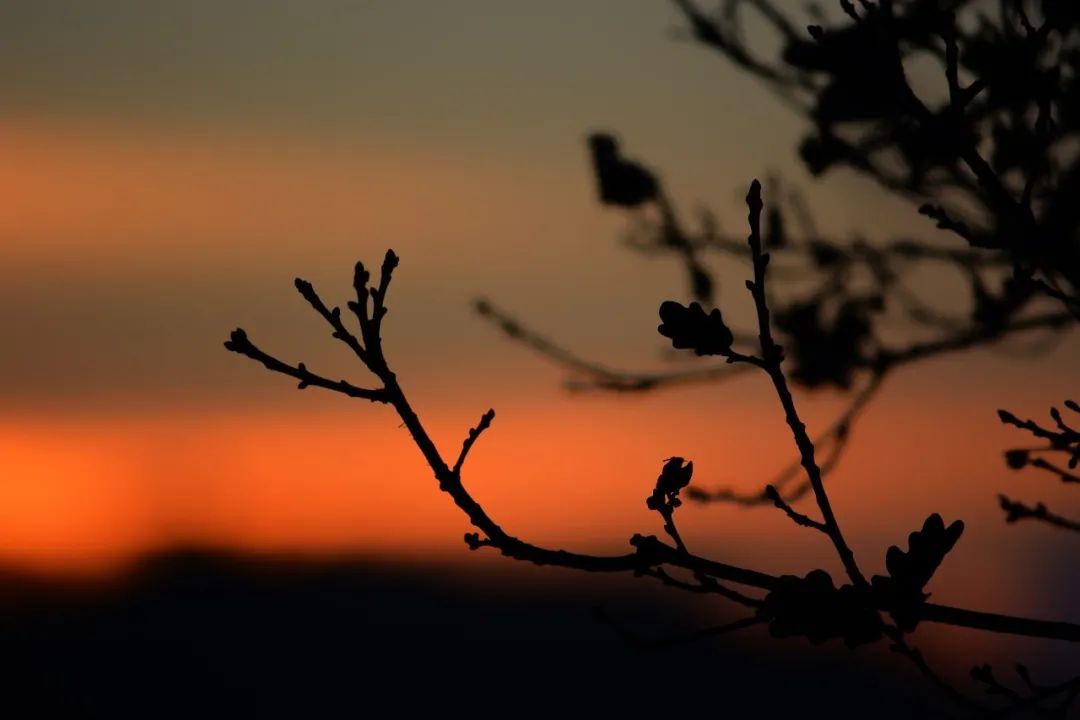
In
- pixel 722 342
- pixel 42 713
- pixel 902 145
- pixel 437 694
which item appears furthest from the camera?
pixel 437 694

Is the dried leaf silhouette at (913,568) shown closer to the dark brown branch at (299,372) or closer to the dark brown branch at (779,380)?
the dark brown branch at (779,380)

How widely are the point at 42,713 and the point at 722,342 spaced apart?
114 feet

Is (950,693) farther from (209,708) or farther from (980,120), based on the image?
(209,708)

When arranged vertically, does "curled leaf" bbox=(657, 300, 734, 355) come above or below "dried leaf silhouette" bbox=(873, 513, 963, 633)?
above

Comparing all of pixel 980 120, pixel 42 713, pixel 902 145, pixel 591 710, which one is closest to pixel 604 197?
pixel 902 145

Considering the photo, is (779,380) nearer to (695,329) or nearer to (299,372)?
(695,329)

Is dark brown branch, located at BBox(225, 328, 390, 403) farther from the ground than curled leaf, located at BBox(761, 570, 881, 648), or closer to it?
farther from the ground

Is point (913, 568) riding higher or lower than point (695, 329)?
lower

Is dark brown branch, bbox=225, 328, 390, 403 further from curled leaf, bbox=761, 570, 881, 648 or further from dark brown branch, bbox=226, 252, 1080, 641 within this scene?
curled leaf, bbox=761, 570, 881, 648

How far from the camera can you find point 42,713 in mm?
33906

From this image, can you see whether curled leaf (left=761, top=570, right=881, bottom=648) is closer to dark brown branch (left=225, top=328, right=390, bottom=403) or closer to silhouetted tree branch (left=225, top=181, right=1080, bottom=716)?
silhouetted tree branch (left=225, top=181, right=1080, bottom=716)

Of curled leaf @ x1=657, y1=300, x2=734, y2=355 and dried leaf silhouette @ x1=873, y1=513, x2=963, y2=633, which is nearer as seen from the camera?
curled leaf @ x1=657, y1=300, x2=734, y2=355

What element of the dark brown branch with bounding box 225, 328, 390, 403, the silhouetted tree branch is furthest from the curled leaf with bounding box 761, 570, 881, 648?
the dark brown branch with bounding box 225, 328, 390, 403

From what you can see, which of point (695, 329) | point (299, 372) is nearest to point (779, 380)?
point (695, 329)
